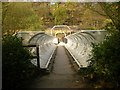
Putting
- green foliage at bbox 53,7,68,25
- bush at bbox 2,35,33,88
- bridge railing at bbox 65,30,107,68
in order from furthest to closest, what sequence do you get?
green foliage at bbox 53,7,68,25 < bridge railing at bbox 65,30,107,68 < bush at bbox 2,35,33,88

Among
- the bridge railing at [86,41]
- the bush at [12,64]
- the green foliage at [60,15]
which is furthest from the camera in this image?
the green foliage at [60,15]

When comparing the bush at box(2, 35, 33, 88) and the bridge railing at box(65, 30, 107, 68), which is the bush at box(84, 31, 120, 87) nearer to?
the bridge railing at box(65, 30, 107, 68)

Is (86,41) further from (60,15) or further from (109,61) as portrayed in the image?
(60,15)

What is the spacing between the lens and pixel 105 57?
424cm

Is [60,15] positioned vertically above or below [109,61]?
above

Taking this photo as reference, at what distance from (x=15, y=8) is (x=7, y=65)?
32.2ft

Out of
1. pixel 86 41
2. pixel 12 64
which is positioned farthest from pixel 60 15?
pixel 12 64

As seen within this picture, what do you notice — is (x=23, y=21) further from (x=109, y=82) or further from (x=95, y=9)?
(x=109, y=82)

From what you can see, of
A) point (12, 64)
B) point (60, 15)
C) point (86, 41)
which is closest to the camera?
point (12, 64)

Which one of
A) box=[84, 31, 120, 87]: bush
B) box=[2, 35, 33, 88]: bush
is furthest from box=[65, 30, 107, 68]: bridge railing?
box=[2, 35, 33, 88]: bush

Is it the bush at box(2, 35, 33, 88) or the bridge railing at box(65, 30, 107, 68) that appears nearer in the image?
the bush at box(2, 35, 33, 88)

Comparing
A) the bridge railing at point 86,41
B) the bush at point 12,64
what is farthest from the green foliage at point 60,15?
the bush at point 12,64

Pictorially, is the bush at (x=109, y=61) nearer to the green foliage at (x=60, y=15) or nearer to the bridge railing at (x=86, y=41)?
the bridge railing at (x=86, y=41)

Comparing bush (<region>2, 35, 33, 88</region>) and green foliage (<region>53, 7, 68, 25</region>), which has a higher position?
green foliage (<region>53, 7, 68, 25</region>)
